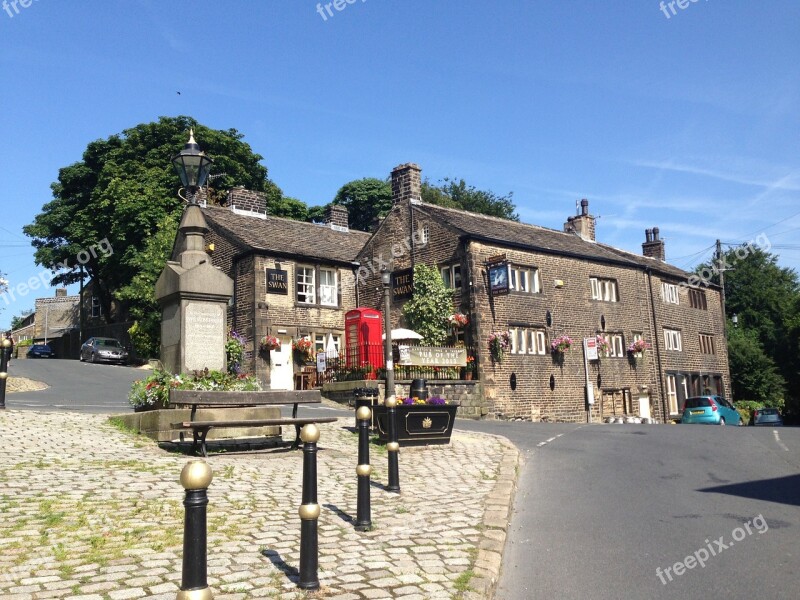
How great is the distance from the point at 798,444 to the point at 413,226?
17.9 metres

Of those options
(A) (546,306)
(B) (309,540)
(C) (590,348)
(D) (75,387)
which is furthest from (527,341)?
(B) (309,540)

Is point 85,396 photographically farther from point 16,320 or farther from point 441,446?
point 16,320

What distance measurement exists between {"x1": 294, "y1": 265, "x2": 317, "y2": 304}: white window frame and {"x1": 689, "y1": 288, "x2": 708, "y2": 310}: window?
20.4 metres

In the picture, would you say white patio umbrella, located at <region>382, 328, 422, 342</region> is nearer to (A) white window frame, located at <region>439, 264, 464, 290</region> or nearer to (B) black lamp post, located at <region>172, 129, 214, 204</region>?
(A) white window frame, located at <region>439, 264, 464, 290</region>

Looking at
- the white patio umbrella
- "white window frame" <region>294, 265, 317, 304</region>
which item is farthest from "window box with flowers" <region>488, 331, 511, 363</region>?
"white window frame" <region>294, 265, 317, 304</region>

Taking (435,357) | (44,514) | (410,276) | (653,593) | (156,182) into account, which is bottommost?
(653,593)

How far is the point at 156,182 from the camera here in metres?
41.6

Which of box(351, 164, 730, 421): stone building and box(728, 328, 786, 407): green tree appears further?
box(728, 328, 786, 407): green tree

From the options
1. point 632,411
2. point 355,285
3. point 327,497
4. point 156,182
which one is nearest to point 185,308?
point 327,497

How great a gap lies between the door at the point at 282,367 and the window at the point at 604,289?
13.3 m

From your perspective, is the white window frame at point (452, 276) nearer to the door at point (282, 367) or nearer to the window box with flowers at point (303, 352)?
the window box with flowers at point (303, 352)

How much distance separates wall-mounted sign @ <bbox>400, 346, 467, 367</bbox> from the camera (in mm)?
23531

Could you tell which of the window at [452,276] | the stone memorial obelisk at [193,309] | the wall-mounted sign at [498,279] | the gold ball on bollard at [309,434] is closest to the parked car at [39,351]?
the window at [452,276]

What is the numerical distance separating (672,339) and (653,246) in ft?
32.5
